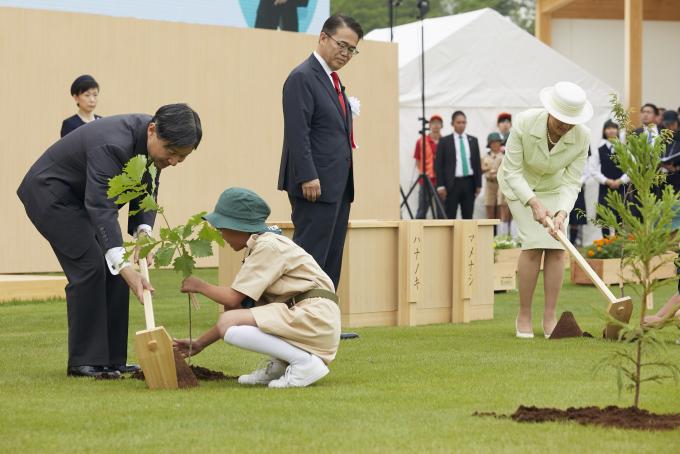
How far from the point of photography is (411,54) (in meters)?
18.6

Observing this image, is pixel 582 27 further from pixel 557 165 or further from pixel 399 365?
pixel 399 365

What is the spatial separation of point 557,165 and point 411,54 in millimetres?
11139

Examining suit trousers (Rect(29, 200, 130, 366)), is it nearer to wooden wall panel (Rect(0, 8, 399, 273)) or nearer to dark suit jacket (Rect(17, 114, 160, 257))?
dark suit jacket (Rect(17, 114, 160, 257))

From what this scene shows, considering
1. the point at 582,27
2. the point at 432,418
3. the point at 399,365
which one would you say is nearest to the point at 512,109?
the point at 582,27

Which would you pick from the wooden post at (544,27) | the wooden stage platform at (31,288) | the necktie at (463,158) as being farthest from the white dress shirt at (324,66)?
the wooden post at (544,27)

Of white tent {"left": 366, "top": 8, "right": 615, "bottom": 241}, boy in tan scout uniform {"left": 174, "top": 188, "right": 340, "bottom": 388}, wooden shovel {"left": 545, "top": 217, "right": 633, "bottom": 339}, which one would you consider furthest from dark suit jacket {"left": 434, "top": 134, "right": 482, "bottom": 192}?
boy in tan scout uniform {"left": 174, "top": 188, "right": 340, "bottom": 388}

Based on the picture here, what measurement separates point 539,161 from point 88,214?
291 centimetres

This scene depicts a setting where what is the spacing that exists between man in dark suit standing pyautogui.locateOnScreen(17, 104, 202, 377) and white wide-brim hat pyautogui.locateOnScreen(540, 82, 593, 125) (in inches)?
98.4

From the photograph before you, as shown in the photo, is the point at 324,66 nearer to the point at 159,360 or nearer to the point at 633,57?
the point at 159,360

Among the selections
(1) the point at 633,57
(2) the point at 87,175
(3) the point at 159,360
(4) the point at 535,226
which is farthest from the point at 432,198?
(3) the point at 159,360

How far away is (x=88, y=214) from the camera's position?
5.95 metres

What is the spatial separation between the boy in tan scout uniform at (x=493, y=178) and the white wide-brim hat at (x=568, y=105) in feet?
33.8

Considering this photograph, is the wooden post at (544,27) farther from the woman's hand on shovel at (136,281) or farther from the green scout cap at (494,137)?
the woman's hand on shovel at (136,281)

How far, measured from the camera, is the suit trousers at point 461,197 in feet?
57.8
